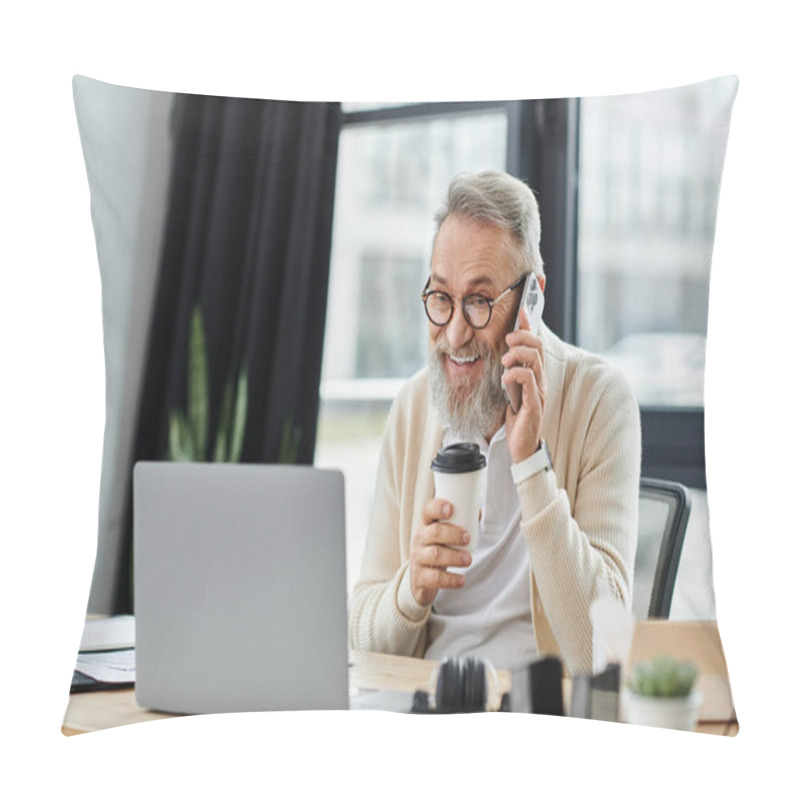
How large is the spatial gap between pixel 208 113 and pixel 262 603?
2.58 ft

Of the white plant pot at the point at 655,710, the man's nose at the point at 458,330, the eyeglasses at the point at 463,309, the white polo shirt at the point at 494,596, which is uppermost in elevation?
the eyeglasses at the point at 463,309

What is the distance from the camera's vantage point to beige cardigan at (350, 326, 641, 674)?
1.73 m

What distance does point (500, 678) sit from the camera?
1745mm

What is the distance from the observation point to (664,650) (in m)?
1.73

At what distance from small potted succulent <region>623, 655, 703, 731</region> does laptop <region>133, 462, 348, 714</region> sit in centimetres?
44

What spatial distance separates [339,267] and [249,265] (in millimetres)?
146

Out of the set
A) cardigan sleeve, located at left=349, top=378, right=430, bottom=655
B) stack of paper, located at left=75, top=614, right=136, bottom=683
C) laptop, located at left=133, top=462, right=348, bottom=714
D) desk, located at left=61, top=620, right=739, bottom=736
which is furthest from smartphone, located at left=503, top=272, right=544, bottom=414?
stack of paper, located at left=75, top=614, right=136, bottom=683

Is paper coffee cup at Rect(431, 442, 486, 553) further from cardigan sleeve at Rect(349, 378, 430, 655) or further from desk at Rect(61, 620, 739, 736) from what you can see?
desk at Rect(61, 620, 739, 736)

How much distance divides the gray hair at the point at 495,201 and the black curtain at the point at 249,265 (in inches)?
7.9

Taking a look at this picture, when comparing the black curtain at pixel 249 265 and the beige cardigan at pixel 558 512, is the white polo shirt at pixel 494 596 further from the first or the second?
the black curtain at pixel 249 265

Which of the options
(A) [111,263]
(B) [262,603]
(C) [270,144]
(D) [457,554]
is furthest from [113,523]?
(C) [270,144]

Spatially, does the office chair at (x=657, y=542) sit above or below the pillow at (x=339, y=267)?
below

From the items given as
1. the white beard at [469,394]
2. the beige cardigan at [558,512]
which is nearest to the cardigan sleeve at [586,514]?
the beige cardigan at [558,512]

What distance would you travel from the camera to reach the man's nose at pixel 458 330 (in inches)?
69.6
